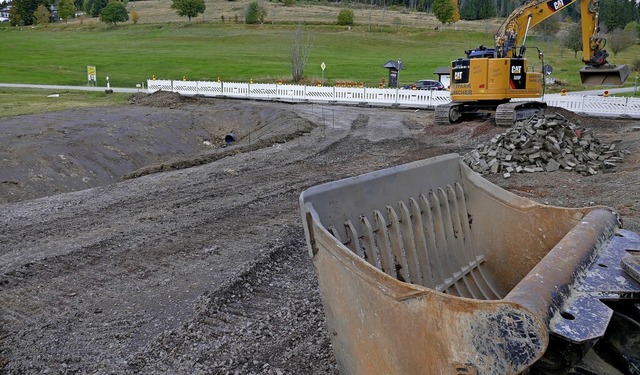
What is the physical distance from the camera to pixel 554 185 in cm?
1069

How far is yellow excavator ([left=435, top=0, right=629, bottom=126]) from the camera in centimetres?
1683

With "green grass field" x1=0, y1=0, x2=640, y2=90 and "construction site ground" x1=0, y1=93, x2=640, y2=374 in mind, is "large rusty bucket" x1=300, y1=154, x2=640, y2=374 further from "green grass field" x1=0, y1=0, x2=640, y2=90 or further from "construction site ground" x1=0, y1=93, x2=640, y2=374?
"green grass field" x1=0, y1=0, x2=640, y2=90

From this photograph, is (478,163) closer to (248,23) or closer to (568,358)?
(568,358)

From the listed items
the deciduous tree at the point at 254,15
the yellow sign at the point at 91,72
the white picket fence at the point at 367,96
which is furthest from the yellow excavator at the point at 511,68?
the deciduous tree at the point at 254,15

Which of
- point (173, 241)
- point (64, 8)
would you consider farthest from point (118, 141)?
point (64, 8)

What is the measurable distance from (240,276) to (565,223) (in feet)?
10.6

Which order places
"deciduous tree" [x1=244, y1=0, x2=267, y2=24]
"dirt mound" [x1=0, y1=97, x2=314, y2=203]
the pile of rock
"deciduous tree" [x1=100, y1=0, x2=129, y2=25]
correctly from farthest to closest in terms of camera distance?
"deciduous tree" [x1=100, y1=0, x2=129, y2=25], "deciduous tree" [x1=244, y1=0, x2=267, y2=24], "dirt mound" [x1=0, y1=97, x2=314, y2=203], the pile of rock

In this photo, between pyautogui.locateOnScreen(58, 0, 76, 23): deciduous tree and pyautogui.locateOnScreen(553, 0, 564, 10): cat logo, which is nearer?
pyautogui.locateOnScreen(553, 0, 564, 10): cat logo

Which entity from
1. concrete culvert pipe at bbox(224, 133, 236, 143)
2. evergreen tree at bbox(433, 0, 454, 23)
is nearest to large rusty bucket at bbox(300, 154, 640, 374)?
concrete culvert pipe at bbox(224, 133, 236, 143)

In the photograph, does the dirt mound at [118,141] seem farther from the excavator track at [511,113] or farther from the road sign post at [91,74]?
the road sign post at [91,74]

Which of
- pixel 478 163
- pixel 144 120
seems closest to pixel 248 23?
pixel 144 120

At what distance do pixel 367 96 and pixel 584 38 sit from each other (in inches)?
573

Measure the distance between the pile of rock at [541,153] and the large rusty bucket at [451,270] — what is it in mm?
7060

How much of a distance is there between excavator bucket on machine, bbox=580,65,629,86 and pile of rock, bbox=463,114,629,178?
4.42 metres
